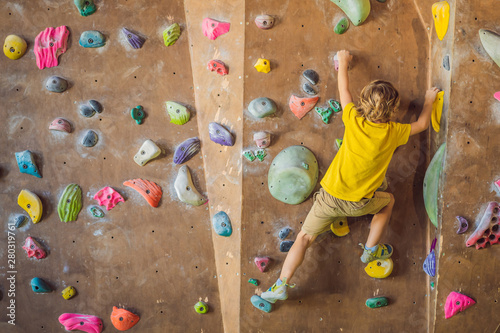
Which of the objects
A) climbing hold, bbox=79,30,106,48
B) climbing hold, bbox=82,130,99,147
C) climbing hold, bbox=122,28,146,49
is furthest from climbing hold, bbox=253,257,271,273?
climbing hold, bbox=79,30,106,48

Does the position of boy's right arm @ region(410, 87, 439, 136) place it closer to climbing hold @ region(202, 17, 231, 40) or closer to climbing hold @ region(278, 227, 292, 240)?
climbing hold @ region(278, 227, 292, 240)

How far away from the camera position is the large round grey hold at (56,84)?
2.48 metres

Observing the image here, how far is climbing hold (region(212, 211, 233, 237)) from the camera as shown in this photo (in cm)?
249

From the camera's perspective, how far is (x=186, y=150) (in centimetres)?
246

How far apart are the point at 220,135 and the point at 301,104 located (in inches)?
18.1

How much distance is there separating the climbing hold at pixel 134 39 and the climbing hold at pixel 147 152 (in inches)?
20.3

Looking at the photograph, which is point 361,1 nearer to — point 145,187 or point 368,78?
point 368,78

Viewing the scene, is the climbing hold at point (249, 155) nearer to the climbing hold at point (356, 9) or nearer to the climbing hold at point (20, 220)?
the climbing hold at point (356, 9)

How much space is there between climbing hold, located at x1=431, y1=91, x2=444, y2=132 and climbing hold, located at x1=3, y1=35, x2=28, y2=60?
221cm

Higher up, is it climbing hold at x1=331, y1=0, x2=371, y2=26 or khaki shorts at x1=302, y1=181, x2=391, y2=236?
climbing hold at x1=331, y1=0, x2=371, y2=26

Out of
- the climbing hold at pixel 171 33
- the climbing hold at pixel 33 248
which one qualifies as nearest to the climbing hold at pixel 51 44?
the climbing hold at pixel 171 33

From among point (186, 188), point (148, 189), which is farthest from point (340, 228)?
point (148, 189)

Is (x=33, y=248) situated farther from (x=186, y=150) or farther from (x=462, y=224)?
(x=462, y=224)

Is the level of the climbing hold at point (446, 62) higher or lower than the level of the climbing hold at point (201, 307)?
higher
